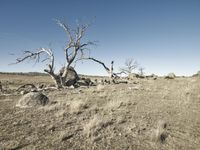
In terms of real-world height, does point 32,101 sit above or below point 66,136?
above

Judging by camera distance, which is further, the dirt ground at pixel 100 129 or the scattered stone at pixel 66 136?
the scattered stone at pixel 66 136

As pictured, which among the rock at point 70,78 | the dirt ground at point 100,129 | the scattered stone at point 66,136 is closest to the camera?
the dirt ground at point 100,129

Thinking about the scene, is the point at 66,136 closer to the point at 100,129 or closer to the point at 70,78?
the point at 100,129

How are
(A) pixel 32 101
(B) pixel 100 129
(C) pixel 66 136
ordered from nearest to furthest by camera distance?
(C) pixel 66 136, (B) pixel 100 129, (A) pixel 32 101

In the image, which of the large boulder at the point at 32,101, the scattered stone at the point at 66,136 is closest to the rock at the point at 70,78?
the large boulder at the point at 32,101

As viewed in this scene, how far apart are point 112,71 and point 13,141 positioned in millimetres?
24412

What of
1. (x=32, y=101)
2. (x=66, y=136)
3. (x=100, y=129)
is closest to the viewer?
→ (x=66, y=136)

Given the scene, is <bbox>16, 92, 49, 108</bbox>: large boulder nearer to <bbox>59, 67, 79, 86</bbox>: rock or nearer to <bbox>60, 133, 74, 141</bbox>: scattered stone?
<bbox>60, 133, 74, 141</bbox>: scattered stone

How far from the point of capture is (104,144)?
21.3ft

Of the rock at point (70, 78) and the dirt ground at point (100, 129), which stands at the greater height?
the rock at point (70, 78)

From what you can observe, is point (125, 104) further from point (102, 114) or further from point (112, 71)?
point (112, 71)

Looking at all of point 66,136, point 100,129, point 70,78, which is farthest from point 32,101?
point 70,78

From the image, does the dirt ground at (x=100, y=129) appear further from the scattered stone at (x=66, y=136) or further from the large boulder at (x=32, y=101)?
the large boulder at (x=32, y=101)

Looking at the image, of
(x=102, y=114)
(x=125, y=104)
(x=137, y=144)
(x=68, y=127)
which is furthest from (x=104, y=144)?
(x=125, y=104)
